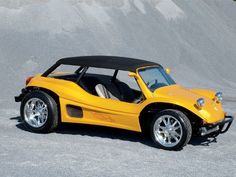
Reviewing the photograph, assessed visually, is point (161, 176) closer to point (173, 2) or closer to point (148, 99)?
point (148, 99)

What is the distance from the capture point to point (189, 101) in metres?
7.32

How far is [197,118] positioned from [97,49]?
8869 millimetres

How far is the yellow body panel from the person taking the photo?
732cm

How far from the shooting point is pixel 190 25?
2022cm

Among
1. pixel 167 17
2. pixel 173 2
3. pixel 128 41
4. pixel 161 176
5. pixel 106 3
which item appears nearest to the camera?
pixel 161 176

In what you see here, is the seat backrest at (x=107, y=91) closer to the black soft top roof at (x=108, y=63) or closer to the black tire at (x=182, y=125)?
the black soft top roof at (x=108, y=63)

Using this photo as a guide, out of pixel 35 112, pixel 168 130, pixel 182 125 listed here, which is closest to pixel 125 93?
pixel 168 130

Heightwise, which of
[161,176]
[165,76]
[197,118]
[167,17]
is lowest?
[161,176]

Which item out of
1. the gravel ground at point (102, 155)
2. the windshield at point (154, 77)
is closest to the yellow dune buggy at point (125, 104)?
the windshield at point (154, 77)

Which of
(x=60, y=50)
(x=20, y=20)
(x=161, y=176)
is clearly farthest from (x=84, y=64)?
(x=20, y=20)

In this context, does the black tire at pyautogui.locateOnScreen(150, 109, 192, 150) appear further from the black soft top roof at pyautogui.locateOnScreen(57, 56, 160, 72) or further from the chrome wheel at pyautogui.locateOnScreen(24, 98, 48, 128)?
the chrome wheel at pyautogui.locateOnScreen(24, 98, 48, 128)

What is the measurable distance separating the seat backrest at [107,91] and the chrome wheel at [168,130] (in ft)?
3.47

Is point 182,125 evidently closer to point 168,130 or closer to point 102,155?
point 168,130

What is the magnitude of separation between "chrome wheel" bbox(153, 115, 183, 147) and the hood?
28cm
